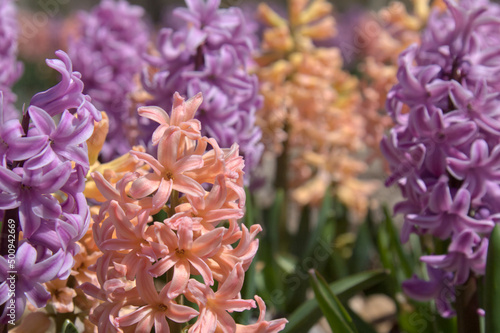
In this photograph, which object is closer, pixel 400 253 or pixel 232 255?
pixel 232 255

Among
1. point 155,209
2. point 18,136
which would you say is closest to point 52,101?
point 18,136

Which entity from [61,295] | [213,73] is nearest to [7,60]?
[213,73]

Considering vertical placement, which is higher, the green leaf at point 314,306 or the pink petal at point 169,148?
the pink petal at point 169,148

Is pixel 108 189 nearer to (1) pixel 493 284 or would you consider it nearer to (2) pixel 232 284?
(2) pixel 232 284

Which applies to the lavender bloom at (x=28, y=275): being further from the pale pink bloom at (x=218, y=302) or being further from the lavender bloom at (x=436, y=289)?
the lavender bloom at (x=436, y=289)

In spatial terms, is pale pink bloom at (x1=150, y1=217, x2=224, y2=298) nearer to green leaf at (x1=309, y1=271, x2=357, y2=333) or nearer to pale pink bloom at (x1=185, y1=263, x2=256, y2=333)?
pale pink bloom at (x1=185, y1=263, x2=256, y2=333)

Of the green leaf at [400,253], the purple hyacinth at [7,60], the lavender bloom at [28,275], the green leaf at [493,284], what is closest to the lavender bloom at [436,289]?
the green leaf at [493,284]

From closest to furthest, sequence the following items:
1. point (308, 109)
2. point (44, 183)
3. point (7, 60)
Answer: point (44, 183), point (7, 60), point (308, 109)
